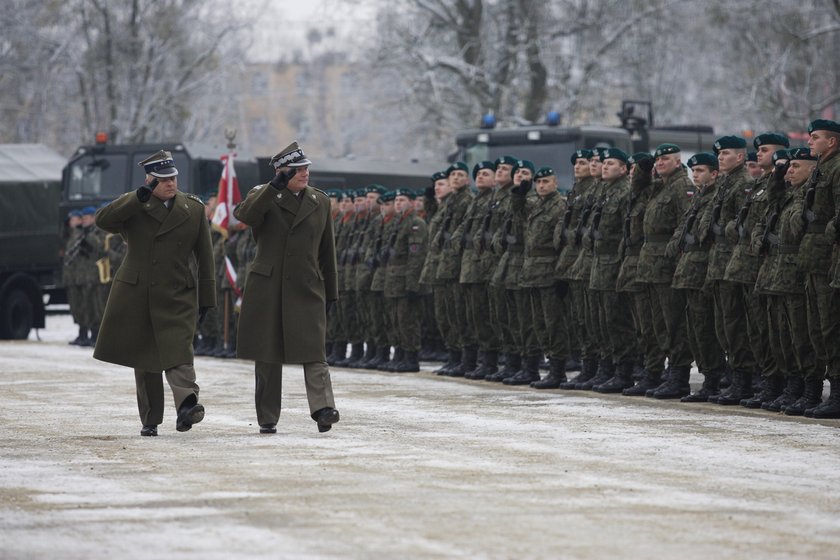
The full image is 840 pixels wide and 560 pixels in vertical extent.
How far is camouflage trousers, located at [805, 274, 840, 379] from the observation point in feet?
42.9

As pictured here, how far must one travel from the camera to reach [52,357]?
2248 centimetres

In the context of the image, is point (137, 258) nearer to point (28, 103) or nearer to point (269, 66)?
point (28, 103)

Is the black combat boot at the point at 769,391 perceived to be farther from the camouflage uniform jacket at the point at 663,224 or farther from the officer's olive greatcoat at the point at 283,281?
the officer's olive greatcoat at the point at 283,281

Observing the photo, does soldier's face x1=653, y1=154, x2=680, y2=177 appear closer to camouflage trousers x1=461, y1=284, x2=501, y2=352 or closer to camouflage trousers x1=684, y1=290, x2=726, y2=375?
camouflage trousers x1=684, y1=290, x2=726, y2=375

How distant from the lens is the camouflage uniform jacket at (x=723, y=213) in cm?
1429

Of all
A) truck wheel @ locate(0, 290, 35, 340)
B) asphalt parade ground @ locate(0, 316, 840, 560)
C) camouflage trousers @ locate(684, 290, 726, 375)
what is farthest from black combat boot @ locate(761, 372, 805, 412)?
truck wheel @ locate(0, 290, 35, 340)

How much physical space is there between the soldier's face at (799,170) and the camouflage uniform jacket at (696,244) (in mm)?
1156

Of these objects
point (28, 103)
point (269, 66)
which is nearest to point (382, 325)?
point (28, 103)

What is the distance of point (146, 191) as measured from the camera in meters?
12.2

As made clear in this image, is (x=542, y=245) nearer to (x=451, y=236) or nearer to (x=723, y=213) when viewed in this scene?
(x=451, y=236)

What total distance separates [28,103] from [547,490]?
Answer: 145 ft

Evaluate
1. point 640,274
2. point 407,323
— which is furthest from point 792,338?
point 407,323

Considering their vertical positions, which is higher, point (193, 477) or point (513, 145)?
point (513, 145)

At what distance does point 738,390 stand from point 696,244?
1.24 metres
